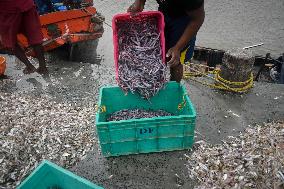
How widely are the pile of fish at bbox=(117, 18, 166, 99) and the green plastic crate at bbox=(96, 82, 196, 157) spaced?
18 centimetres

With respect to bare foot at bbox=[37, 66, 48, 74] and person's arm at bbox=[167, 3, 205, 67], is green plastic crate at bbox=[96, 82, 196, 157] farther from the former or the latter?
bare foot at bbox=[37, 66, 48, 74]

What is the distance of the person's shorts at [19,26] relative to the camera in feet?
16.5

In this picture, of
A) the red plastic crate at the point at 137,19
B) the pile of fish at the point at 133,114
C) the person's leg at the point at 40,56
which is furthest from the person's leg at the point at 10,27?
the pile of fish at the point at 133,114

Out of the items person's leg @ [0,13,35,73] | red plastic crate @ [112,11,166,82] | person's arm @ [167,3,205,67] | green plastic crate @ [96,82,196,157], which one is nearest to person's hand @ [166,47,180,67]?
person's arm @ [167,3,205,67]

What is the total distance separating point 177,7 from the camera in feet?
12.3

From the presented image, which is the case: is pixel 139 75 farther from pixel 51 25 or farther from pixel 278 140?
pixel 51 25

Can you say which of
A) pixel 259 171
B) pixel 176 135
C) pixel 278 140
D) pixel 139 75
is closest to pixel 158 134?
pixel 176 135

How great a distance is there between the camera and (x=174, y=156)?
388 cm

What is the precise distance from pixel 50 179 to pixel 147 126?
48.3 inches

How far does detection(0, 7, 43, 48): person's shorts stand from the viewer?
5.02 m

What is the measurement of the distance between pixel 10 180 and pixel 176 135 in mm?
2138

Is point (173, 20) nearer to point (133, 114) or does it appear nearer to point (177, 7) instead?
point (177, 7)

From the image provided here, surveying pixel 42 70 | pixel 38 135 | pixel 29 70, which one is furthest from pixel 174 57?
pixel 29 70

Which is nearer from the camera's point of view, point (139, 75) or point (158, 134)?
point (158, 134)
